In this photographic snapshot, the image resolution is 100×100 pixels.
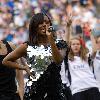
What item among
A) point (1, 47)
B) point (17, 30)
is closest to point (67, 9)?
point (17, 30)

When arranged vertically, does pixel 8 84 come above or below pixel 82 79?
above

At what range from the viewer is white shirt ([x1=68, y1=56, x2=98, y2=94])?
993 centimetres

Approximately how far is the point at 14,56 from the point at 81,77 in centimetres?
338

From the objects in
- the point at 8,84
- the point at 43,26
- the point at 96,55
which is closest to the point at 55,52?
the point at 43,26

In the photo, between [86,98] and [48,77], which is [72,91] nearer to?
[86,98]

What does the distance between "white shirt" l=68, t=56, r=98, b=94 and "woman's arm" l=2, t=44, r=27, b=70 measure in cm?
329

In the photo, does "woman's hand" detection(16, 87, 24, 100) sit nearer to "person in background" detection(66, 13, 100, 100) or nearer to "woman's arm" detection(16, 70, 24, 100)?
"woman's arm" detection(16, 70, 24, 100)

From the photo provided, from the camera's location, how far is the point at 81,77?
1000 cm

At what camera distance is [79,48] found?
10.2 m

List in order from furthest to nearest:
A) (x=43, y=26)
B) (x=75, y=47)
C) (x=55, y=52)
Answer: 1. (x=75, y=47)
2. (x=43, y=26)
3. (x=55, y=52)

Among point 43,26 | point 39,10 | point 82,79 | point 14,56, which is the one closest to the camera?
point 43,26

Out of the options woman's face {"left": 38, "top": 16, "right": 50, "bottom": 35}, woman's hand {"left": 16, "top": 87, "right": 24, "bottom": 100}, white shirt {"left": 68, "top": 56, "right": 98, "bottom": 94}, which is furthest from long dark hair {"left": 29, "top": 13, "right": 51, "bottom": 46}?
white shirt {"left": 68, "top": 56, "right": 98, "bottom": 94}

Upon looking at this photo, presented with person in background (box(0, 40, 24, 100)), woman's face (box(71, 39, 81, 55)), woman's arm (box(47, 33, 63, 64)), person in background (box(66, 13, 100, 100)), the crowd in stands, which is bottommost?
the crowd in stands

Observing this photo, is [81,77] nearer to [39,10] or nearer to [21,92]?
[21,92]
